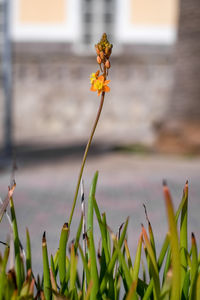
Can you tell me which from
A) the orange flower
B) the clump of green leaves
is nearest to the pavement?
the clump of green leaves

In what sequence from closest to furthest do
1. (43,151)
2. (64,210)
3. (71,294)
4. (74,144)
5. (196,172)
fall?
(71,294) < (64,210) < (196,172) < (43,151) < (74,144)

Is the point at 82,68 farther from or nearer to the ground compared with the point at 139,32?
nearer to the ground

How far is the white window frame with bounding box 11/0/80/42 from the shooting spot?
15.9 meters

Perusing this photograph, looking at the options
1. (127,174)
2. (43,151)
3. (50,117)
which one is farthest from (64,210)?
(50,117)

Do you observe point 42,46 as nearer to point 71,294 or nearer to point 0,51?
point 0,51

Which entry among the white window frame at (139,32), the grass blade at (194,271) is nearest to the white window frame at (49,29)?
the white window frame at (139,32)

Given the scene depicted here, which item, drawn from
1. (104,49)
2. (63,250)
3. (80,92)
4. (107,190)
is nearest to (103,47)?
(104,49)

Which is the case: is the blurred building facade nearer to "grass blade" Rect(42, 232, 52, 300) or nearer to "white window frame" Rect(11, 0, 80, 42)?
"white window frame" Rect(11, 0, 80, 42)

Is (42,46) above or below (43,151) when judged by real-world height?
above

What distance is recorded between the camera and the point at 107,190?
7.04m

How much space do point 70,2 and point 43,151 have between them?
5818 millimetres

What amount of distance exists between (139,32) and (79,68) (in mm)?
1941

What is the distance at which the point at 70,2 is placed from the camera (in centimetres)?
1597

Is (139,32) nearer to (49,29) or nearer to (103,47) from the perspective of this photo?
(49,29)
